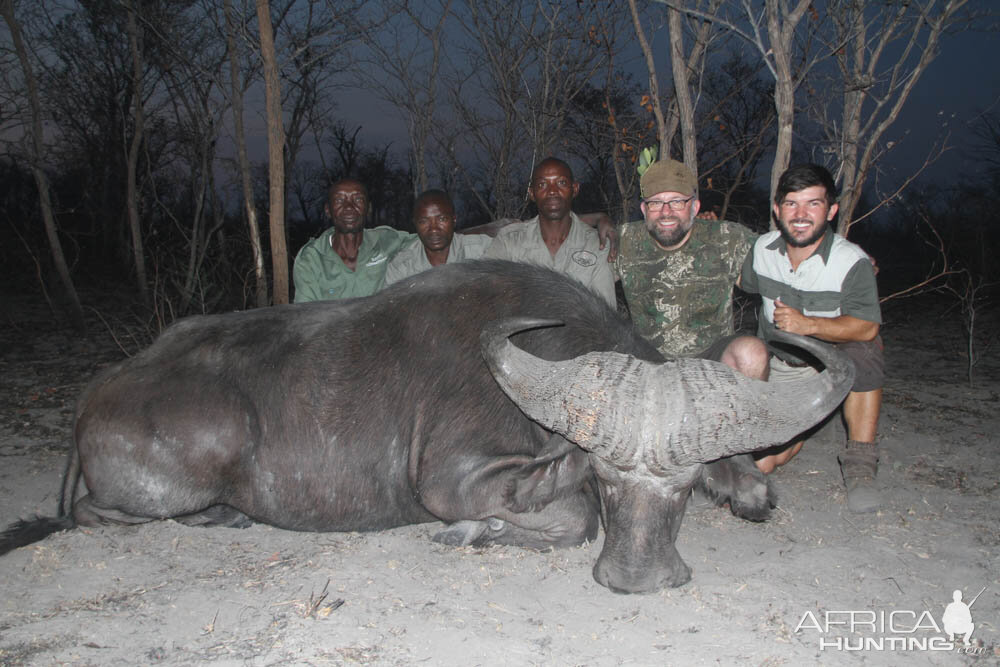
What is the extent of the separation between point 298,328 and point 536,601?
2122 mm

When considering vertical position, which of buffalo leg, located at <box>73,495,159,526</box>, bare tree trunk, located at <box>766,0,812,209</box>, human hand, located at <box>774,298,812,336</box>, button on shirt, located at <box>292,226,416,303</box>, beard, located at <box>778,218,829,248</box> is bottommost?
buffalo leg, located at <box>73,495,159,526</box>

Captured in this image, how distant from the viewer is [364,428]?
4074mm

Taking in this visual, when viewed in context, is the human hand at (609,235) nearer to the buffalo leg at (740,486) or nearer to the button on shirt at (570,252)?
the button on shirt at (570,252)

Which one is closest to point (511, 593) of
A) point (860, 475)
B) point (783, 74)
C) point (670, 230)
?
point (860, 475)

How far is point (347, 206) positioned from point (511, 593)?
153 inches

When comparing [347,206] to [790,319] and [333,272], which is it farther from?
[790,319]

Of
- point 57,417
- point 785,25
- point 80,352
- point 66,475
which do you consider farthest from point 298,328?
point 80,352

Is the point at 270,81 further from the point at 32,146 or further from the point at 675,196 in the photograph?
the point at 32,146

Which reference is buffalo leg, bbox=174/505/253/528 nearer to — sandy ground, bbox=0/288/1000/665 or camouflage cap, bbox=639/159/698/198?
sandy ground, bbox=0/288/1000/665

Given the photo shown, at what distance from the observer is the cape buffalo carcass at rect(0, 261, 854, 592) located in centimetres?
383

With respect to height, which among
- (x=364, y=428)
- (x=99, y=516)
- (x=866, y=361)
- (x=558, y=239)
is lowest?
(x=99, y=516)

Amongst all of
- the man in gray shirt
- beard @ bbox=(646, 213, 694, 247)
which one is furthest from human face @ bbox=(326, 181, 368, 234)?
beard @ bbox=(646, 213, 694, 247)

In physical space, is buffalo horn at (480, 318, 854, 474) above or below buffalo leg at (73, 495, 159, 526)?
above

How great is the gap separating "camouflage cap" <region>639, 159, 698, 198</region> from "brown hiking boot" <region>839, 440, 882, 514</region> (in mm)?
2091
